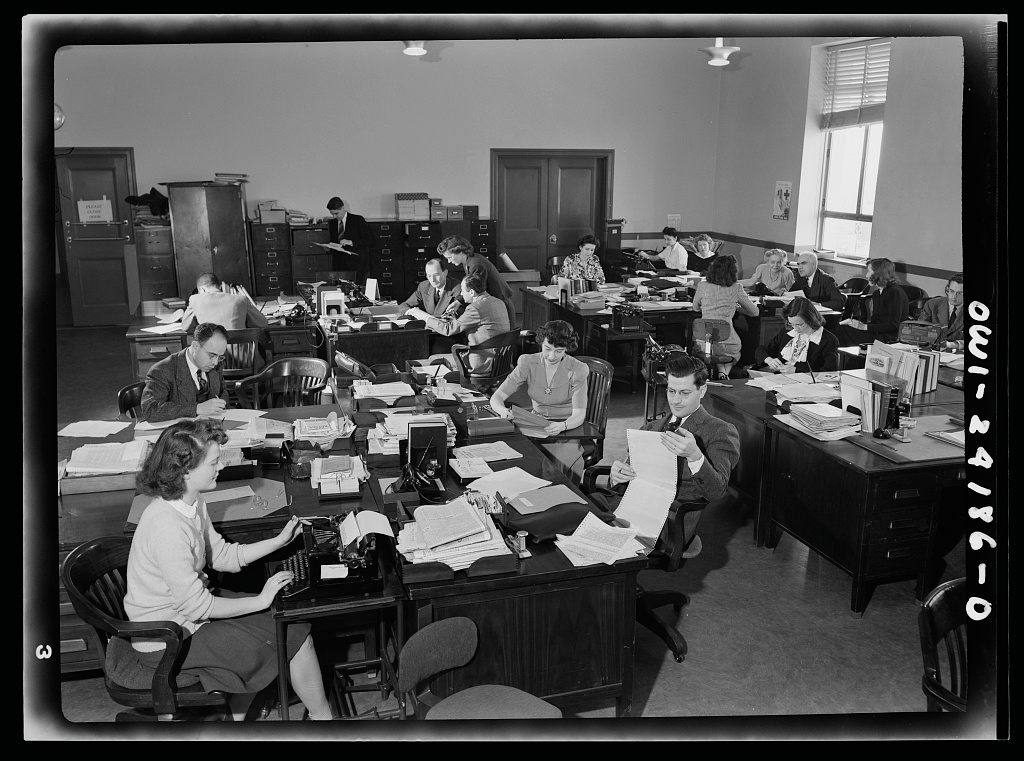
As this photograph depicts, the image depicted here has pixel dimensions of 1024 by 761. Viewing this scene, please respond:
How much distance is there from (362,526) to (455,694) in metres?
0.64

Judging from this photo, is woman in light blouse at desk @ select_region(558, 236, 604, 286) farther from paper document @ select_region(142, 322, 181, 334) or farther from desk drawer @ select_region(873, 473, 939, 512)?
desk drawer @ select_region(873, 473, 939, 512)

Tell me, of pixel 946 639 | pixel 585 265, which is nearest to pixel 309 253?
pixel 585 265

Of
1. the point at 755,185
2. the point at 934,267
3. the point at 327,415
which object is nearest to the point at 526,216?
the point at 755,185

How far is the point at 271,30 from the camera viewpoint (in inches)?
75.2

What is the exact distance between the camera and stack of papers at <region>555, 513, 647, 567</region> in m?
2.60

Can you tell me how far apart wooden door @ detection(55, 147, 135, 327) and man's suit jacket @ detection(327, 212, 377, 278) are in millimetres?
2438

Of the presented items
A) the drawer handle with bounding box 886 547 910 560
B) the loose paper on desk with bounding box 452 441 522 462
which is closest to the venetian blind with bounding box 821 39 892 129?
the drawer handle with bounding box 886 547 910 560

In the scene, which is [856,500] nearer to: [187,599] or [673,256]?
[187,599]

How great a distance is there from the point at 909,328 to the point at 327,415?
145 inches

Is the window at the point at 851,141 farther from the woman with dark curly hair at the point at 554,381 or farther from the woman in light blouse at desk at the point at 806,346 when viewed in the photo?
the woman with dark curly hair at the point at 554,381

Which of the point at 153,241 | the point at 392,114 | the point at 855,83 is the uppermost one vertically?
the point at 855,83

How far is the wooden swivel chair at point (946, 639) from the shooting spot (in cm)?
221

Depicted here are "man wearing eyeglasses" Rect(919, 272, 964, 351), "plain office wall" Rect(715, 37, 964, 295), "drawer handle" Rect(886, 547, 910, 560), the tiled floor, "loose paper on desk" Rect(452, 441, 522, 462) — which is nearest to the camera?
the tiled floor

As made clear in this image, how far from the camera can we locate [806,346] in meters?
5.31
